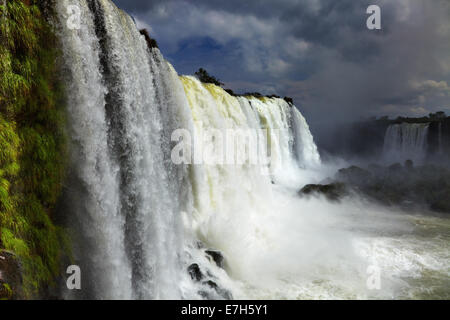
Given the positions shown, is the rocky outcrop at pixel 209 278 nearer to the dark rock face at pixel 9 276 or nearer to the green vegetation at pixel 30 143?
the green vegetation at pixel 30 143

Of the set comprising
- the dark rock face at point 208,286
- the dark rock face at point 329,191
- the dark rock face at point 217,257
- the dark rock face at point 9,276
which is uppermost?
the dark rock face at point 329,191

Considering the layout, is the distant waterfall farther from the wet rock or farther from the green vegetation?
the green vegetation

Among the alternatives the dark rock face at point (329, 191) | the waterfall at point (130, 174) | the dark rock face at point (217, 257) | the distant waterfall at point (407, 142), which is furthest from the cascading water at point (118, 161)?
the distant waterfall at point (407, 142)

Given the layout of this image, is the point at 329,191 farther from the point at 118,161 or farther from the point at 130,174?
the point at 118,161

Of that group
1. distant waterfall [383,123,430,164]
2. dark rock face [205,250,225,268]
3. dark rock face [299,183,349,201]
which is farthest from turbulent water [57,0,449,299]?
distant waterfall [383,123,430,164]
